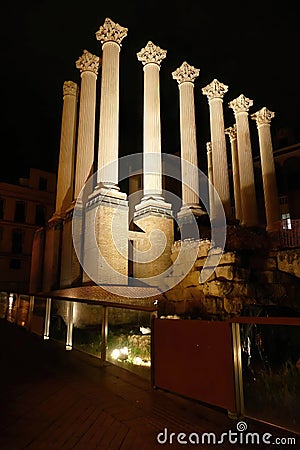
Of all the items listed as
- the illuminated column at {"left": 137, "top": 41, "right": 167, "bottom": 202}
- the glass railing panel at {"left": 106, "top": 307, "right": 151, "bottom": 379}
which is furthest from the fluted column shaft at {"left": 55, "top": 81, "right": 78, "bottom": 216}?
the glass railing panel at {"left": 106, "top": 307, "right": 151, "bottom": 379}

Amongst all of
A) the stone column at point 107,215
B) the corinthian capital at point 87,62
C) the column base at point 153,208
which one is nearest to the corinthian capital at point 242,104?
the stone column at point 107,215

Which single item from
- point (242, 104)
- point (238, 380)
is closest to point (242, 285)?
point (238, 380)

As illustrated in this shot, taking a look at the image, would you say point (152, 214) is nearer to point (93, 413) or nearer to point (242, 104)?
point (242, 104)

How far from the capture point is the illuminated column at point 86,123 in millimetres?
20672

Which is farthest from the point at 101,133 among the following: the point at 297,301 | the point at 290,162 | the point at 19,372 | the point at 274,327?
the point at 290,162

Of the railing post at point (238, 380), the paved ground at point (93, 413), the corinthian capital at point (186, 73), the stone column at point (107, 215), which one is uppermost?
the corinthian capital at point (186, 73)

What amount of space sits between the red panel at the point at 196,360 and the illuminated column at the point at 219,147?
55.8ft

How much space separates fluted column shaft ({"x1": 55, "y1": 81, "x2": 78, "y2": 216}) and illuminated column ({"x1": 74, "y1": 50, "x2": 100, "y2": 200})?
2915 millimetres

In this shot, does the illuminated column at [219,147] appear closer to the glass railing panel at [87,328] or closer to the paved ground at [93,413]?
the glass railing panel at [87,328]

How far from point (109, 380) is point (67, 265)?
1484cm

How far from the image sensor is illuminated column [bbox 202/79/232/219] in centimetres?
2217

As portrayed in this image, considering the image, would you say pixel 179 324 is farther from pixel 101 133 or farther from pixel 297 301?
pixel 101 133

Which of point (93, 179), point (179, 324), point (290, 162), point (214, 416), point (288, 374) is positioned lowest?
point (214, 416)

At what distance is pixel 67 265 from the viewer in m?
20.2
